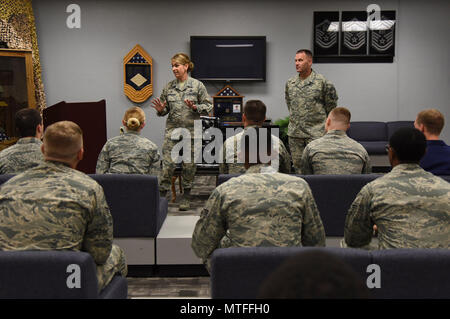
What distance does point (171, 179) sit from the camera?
489 cm

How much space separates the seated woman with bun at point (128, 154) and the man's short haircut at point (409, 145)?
2036mm

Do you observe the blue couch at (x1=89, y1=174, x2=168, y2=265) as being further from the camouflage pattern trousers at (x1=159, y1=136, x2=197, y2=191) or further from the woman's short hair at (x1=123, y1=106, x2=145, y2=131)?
the camouflage pattern trousers at (x1=159, y1=136, x2=197, y2=191)

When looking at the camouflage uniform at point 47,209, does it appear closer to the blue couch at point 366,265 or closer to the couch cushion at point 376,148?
the blue couch at point 366,265

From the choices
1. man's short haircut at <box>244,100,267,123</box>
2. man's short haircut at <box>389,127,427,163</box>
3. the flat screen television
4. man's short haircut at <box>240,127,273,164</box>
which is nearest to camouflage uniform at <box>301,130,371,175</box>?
man's short haircut at <box>244,100,267,123</box>

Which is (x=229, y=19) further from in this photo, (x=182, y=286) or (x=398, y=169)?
(x=398, y=169)

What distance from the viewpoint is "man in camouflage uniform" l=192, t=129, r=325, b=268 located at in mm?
1760

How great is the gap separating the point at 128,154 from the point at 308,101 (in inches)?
88.2

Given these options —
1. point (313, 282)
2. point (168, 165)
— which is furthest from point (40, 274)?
point (168, 165)

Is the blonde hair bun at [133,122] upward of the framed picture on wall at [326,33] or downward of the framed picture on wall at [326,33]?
downward

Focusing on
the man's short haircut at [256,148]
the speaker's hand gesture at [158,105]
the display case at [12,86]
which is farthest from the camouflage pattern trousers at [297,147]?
the display case at [12,86]

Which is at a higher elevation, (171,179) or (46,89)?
(46,89)

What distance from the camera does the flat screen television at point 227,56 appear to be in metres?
7.31
